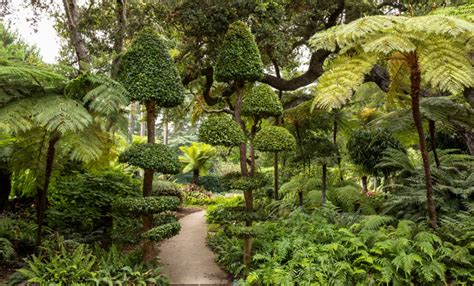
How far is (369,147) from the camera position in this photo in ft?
26.8

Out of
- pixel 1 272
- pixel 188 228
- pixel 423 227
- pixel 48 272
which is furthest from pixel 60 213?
pixel 423 227

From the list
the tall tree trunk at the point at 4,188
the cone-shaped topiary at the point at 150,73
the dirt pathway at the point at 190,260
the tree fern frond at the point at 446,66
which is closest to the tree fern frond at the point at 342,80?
the tree fern frond at the point at 446,66

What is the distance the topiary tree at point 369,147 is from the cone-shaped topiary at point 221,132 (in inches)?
179

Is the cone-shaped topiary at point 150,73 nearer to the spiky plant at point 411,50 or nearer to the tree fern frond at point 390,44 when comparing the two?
the spiky plant at point 411,50

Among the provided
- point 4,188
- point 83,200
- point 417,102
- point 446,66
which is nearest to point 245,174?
point 417,102

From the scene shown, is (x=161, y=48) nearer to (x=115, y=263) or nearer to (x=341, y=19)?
(x=115, y=263)

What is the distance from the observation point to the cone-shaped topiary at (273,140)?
4927 mm

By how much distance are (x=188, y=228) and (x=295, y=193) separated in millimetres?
2689

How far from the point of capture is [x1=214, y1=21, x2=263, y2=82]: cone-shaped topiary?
4863mm

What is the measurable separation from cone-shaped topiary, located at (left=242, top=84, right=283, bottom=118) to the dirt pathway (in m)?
2.44

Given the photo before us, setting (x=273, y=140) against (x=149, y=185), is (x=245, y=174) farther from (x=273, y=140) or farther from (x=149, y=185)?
(x=149, y=185)

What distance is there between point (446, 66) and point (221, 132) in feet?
8.79

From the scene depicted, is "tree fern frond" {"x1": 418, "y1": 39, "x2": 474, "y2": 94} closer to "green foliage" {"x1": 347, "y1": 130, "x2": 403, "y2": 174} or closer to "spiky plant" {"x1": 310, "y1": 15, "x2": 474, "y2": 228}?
"spiky plant" {"x1": 310, "y1": 15, "x2": 474, "y2": 228}

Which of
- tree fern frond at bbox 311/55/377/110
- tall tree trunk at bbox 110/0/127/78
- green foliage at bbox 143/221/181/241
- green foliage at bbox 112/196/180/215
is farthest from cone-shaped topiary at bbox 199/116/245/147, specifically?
tall tree trunk at bbox 110/0/127/78
